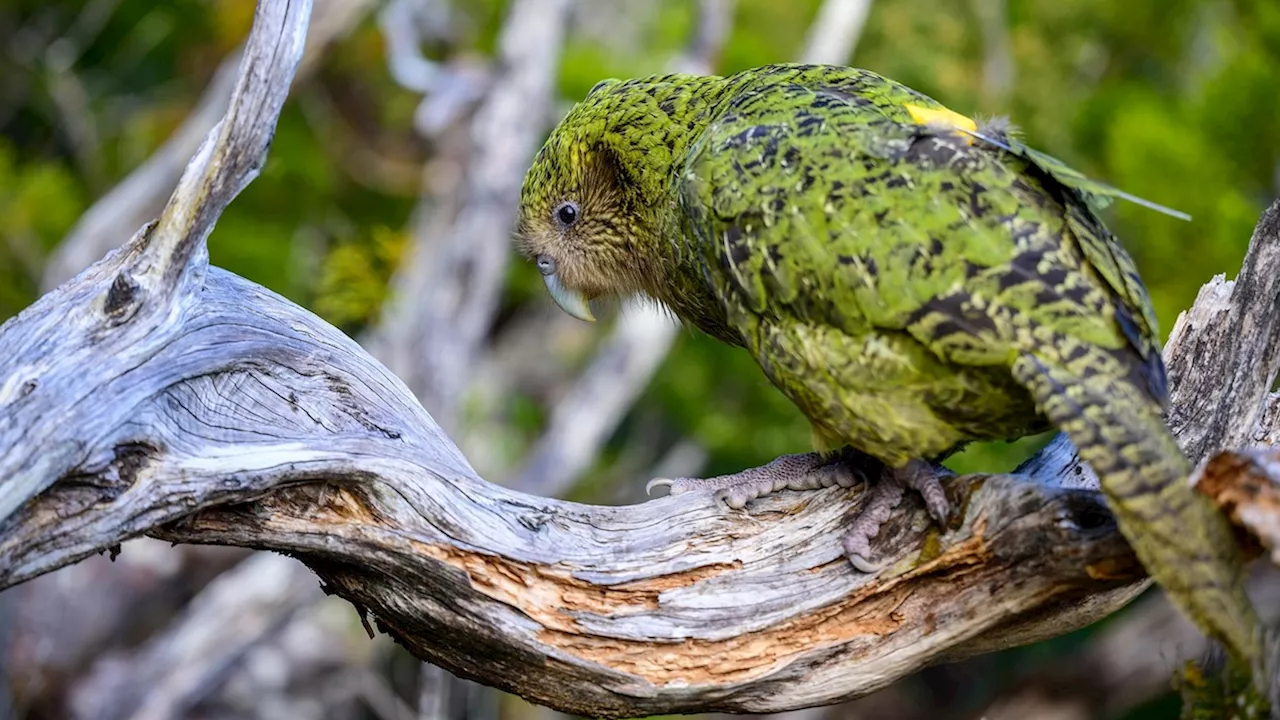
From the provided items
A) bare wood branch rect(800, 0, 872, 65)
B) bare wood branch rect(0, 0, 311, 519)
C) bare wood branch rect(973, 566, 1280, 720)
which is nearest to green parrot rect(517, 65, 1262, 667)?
bare wood branch rect(0, 0, 311, 519)

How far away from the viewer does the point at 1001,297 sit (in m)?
3.05

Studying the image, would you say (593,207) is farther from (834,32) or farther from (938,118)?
(834,32)

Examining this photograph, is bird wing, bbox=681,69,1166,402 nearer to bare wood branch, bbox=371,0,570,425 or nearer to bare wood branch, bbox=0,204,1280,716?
bare wood branch, bbox=0,204,1280,716

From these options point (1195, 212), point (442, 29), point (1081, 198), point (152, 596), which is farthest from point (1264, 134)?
point (152, 596)

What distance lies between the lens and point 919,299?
3.12 meters

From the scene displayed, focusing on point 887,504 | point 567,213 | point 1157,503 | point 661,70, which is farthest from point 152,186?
point 1157,503

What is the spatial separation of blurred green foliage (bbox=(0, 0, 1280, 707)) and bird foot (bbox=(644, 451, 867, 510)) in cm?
266

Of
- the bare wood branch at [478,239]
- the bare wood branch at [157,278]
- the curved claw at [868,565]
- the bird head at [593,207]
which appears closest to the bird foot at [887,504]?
the curved claw at [868,565]

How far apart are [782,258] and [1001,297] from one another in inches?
24.7

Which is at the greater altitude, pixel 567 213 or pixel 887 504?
pixel 567 213

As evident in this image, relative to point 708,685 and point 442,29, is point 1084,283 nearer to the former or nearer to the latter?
point 708,685

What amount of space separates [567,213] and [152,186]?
15.3 ft

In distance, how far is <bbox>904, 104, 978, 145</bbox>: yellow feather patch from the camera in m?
3.52

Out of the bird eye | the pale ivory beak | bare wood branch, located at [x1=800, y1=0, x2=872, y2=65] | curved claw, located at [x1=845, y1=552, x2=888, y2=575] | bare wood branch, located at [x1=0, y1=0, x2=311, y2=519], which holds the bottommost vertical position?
curved claw, located at [x1=845, y1=552, x2=888, y2=575]
